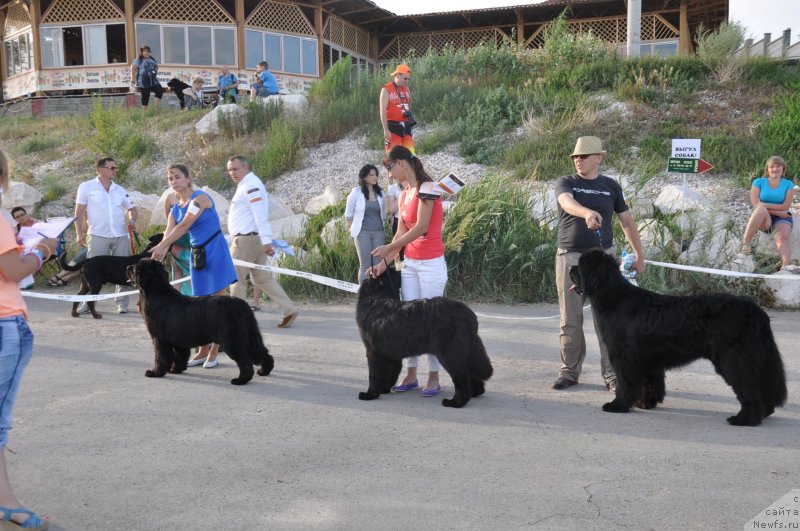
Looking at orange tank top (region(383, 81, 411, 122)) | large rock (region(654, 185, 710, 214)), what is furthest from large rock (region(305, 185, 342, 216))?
large rock (region(654, 185, 710, 214))

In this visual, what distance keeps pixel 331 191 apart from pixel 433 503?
9.58 metres

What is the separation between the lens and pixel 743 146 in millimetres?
14484

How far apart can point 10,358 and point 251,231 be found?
200 inches

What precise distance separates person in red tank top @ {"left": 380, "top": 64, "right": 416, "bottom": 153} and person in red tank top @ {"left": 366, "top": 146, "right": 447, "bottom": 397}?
5737 millimetres

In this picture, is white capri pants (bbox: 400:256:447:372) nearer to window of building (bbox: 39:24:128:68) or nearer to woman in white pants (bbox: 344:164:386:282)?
woman in white pants (bbox: 344:164:386:282)

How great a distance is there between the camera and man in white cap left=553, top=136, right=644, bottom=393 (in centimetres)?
597

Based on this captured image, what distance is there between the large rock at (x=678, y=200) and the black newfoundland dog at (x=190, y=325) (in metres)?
7.26

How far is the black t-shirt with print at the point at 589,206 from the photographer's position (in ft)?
19.6

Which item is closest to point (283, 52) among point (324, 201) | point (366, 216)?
point (324, 201)

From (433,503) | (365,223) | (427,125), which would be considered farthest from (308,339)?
(427,125)

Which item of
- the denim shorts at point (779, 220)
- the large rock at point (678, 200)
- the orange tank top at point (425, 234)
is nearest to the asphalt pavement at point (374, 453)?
the orange tank top at point (425, 234)

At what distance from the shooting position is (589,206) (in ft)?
19.6

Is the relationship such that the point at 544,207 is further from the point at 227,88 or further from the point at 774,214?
the point at 227,88

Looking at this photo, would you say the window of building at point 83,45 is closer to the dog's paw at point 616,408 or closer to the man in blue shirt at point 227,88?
the man in blue shirt at point 227,88
